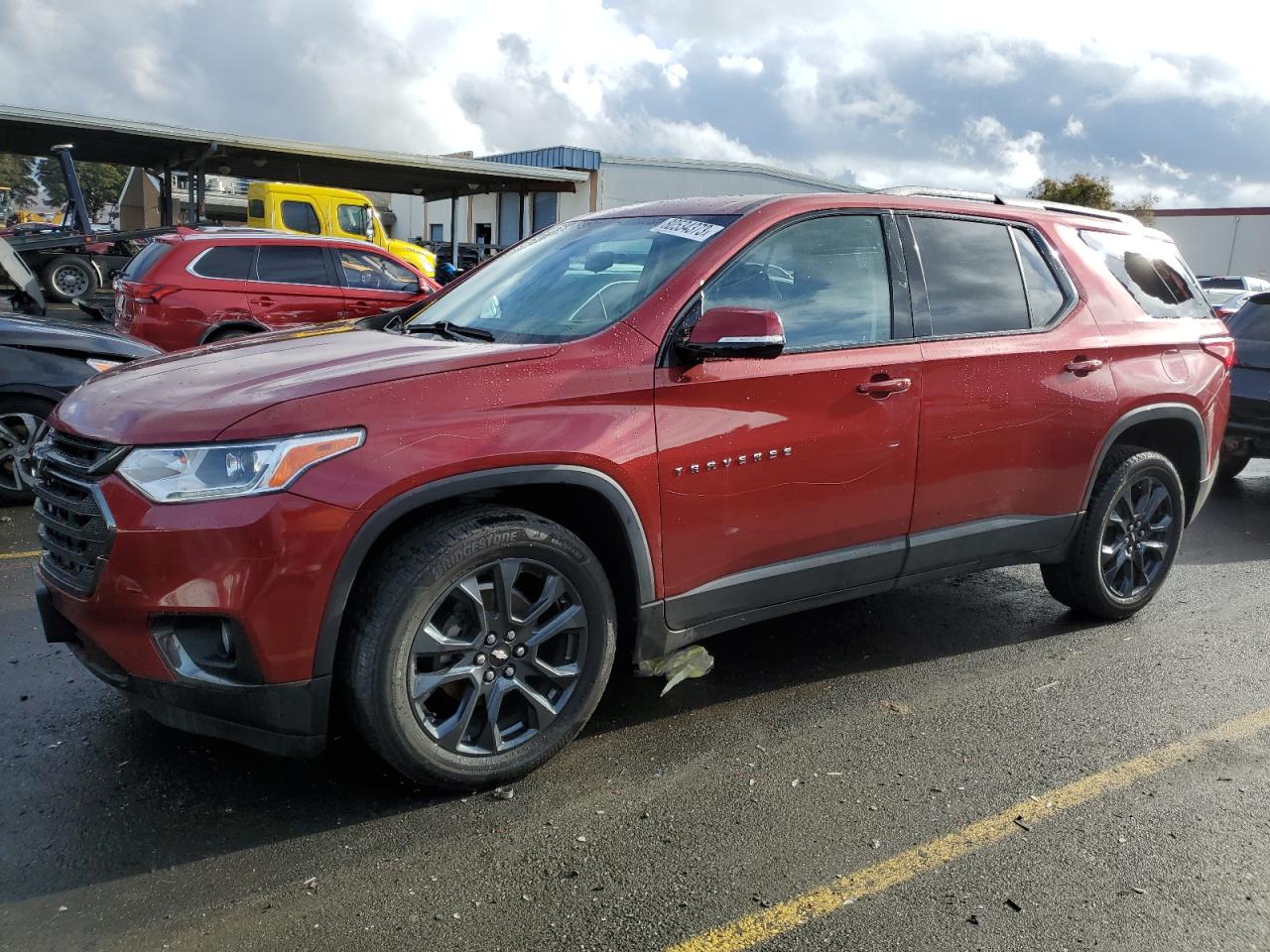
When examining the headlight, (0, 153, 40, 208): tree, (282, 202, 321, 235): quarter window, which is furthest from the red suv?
(0, 153, 40, 208): tree

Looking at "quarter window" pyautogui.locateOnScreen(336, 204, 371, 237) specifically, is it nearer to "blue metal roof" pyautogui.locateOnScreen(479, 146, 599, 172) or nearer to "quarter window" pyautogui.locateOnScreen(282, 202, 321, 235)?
"quarter window" pyautogui.locateOnScreen(282, 202, 321, 235)

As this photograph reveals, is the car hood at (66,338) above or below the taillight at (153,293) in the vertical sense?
below

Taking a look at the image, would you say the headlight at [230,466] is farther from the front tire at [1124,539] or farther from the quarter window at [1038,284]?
the front tire at [1124,539]

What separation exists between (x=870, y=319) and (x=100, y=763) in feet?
9.60

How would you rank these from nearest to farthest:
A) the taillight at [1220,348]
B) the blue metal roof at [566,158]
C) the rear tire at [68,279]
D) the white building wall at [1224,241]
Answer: the taillight at [1220,348]
the rear tire at [68,279]
the blue metal roof at [566,158]
the white building wall at [1224,241]

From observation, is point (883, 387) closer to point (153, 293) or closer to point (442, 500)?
point (442, 500)

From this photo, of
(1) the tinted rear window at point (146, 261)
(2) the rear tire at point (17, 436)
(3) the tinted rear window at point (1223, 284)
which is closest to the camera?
(2) the rear tire at point (17, 436)

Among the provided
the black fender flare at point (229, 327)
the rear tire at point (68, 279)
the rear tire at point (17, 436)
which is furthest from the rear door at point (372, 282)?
the rear tire at point (68, 279)

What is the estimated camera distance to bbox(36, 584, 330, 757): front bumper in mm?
2617

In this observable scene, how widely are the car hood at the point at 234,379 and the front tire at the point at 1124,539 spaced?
2.73m

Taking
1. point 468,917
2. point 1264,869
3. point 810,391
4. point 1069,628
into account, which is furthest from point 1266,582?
point 468,917

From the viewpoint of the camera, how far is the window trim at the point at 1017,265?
12.2ft

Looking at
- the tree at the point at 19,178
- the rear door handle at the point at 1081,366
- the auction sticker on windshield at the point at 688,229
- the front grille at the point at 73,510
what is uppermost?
the tree at the point at 19,178

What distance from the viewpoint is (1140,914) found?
2555 mm
